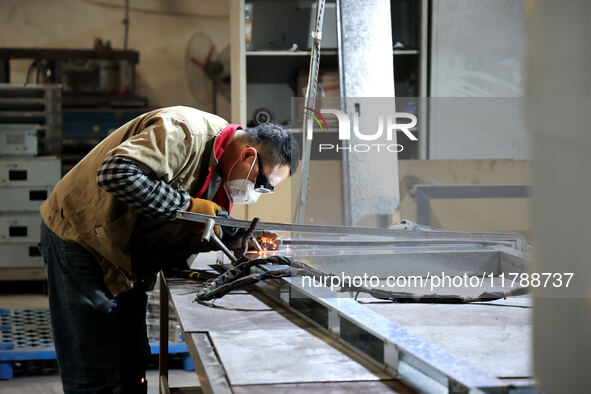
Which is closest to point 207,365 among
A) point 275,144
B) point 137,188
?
point 137,188

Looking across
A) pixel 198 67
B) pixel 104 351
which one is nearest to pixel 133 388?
pixel 104 351

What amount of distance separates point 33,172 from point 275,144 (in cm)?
308

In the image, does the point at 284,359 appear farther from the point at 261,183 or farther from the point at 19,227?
the point at 19,227

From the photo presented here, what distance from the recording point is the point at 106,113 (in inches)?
197

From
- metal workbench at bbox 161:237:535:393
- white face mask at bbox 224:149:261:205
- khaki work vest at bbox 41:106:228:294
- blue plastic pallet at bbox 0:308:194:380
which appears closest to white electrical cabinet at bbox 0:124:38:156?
blue plastic pallet at bbox 0:308:194:380

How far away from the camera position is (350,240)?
1779mm

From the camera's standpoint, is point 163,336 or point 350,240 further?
point 163,336

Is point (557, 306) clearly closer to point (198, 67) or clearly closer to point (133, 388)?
point (133, 388)

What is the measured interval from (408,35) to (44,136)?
252 centimetres

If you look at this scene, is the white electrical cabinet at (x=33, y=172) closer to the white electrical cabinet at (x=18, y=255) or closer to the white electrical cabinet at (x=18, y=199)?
the white electrical cabinet at (x=18, y=199)

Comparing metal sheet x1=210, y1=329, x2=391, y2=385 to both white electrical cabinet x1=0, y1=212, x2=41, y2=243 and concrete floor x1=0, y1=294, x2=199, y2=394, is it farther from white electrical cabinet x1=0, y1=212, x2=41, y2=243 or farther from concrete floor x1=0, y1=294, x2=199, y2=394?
white electrical cabinet x1=0, y1=212, x2=41, y2=243

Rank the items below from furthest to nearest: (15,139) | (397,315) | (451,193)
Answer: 1. (15,139)
2. (451,193)
3. (397,315)

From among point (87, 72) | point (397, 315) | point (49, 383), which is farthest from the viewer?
point (87, 72)

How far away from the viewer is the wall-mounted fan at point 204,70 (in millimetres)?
5570
